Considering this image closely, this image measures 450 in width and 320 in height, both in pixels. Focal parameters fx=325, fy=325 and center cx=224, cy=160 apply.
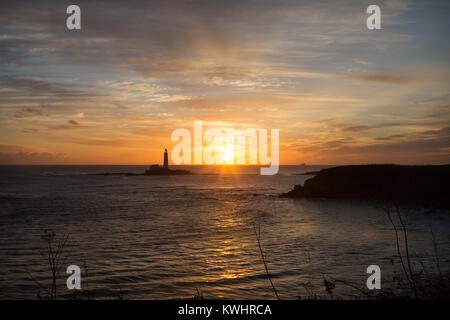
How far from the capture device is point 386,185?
157ft

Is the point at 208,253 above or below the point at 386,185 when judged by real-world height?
below

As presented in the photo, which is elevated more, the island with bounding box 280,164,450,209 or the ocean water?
the island with bounding box 280,164,450,209

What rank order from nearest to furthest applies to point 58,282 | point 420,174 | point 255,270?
1. point 58,282
2. point 255,270
3. point 420,174

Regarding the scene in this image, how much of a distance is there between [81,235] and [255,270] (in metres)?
13.9

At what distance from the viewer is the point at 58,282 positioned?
1252 cm

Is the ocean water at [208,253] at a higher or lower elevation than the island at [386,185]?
lower

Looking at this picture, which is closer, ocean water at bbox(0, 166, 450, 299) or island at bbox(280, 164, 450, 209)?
ocean water at bbox(0, 166, 450, 299)

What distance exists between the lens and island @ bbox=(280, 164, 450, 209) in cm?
4206

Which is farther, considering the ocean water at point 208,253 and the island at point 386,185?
the island at point 386,185

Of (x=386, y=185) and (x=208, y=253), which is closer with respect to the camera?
(x=208, y=253)

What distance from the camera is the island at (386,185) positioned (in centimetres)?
4206
